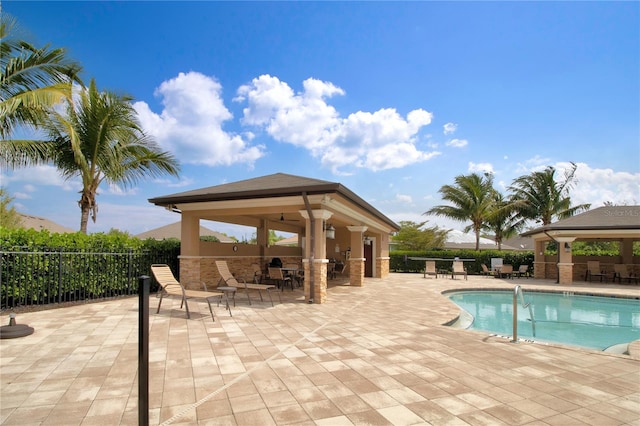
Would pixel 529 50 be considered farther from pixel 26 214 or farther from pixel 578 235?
pixel 26 214

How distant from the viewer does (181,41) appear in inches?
452

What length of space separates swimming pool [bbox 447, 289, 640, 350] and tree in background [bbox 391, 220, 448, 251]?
649 inches

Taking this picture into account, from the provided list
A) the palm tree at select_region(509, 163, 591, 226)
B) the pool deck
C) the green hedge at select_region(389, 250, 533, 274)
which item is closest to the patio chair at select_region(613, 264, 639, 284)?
the green hedge at select_region(389, 250, 533, 274)

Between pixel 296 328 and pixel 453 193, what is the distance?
25.2 metres

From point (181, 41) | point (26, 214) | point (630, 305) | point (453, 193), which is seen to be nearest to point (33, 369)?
point (181, 41)

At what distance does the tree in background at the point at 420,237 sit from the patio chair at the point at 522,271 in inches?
360

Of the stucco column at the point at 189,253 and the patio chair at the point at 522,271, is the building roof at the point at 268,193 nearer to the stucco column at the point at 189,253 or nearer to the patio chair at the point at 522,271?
the stucco column at the point at 189,253

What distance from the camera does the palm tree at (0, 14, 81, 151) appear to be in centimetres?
852

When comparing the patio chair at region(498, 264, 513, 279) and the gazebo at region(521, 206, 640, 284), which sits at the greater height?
the gazebo at region(521, 206, 640, 284)

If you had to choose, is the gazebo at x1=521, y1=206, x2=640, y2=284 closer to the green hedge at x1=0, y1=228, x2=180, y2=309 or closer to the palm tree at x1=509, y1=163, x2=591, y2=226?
the palm tree at x1=509, y1=163, x2=591, y2=226

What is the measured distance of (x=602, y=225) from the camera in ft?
59.8

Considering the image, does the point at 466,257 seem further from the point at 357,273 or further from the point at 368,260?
the point at 357,273

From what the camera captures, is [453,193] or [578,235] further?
[453,193]

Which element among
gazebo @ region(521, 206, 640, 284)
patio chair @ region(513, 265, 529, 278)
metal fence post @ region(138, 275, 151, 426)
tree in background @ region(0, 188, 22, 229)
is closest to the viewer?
metal fence post @ region(138, 275, 151, 426)
